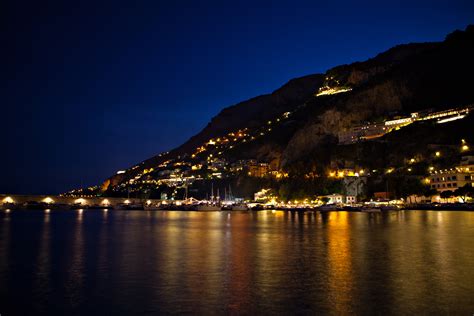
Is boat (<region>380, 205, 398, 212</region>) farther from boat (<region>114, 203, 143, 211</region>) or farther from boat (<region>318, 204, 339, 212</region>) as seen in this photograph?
boat (<region>114, 203, 143, 211</region>)

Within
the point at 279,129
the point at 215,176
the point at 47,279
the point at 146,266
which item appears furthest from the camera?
the point at 279,129

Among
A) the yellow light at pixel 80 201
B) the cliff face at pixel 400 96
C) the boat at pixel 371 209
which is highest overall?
the cliff face at pixel 400 96

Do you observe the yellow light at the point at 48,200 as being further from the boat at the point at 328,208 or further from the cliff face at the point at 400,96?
the boat at the point at 328,208

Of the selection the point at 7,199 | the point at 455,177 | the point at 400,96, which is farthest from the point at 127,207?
the point at 400,96

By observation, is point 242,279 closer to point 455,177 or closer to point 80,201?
point 455,177

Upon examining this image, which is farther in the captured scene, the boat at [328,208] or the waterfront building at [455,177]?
the boat at [328,208]

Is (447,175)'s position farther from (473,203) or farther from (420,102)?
(420,102)

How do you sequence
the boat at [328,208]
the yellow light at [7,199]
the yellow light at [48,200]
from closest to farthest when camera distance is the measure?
1. the boat at [328,208]
2. the yellow light at [7,199]
3. the yellow light at [48,200]

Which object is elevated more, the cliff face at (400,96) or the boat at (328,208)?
the cliff face at (400,96)

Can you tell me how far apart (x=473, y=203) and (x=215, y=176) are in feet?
352

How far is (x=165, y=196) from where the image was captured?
168 meters

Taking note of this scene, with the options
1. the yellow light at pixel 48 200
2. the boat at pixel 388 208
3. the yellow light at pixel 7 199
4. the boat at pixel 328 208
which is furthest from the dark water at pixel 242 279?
the yellow light at pixel 48 200

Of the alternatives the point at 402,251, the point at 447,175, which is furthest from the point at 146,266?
the point at 447,175

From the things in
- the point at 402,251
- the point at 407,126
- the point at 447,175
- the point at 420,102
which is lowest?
the point at 402,251
